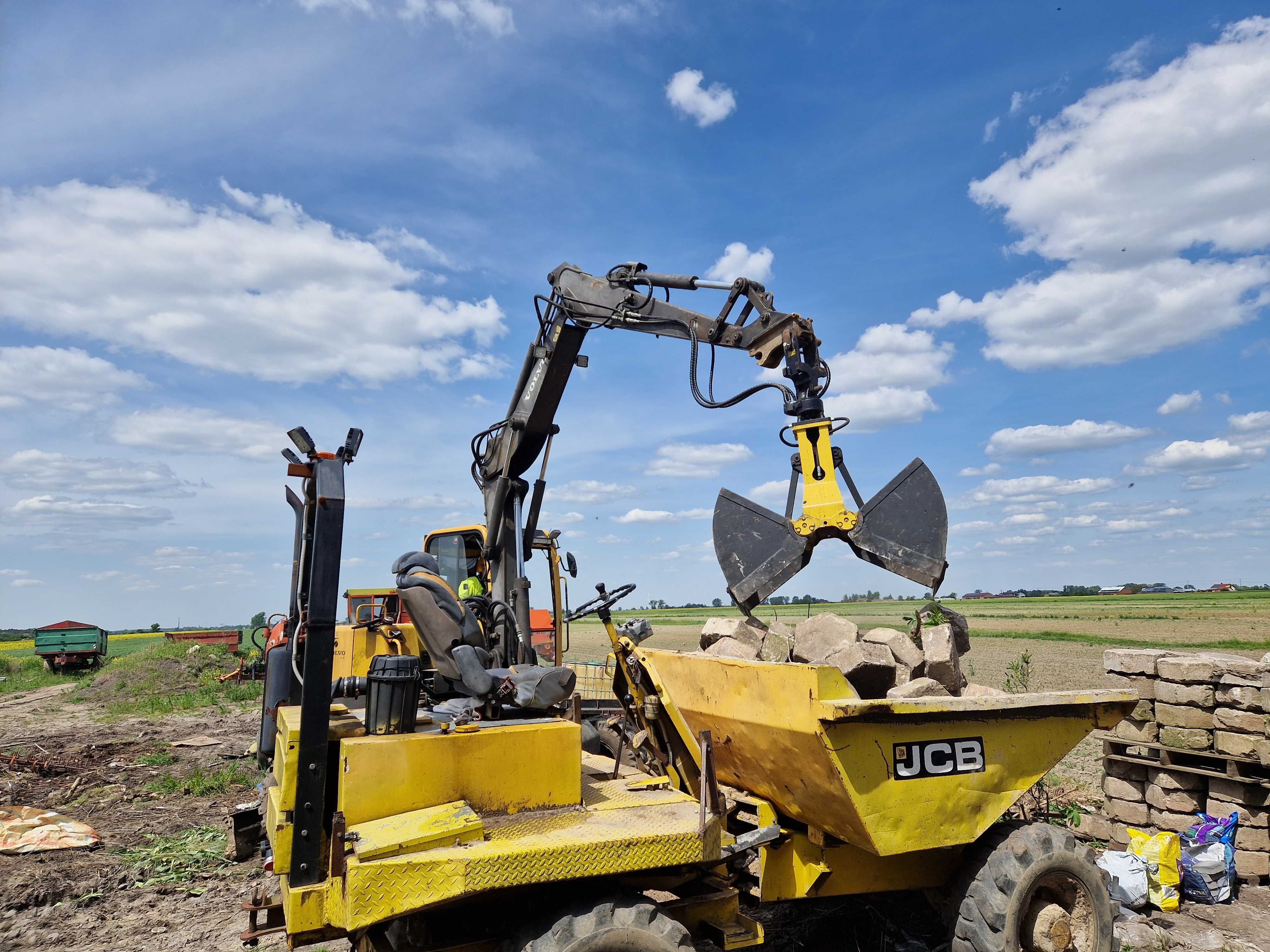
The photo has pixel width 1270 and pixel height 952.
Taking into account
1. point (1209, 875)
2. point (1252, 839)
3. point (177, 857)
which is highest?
point (1252, 839)

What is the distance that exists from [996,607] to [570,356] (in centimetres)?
8974

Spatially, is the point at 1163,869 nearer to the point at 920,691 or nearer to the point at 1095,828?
the point at 1095,828

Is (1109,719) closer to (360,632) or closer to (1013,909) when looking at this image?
(1013,909)

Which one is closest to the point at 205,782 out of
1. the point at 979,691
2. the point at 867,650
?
the point at 867,650

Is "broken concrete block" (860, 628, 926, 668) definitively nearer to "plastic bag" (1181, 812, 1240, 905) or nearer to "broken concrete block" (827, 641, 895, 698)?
"broken concrete block" (827, 641, 895, 698)

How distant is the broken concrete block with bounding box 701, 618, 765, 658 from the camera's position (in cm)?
533

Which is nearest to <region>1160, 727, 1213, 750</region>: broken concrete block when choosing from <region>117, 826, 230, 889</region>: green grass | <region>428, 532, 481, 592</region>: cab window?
<region>428, 532, 481, 592</region>: cab window

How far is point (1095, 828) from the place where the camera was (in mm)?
7129

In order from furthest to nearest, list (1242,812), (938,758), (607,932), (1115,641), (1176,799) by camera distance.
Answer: (1115,641) → (1176,799) → (1242,812) → (938,758) → (607,932)

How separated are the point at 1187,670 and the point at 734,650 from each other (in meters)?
4.14

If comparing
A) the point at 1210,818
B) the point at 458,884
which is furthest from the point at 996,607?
the point at 458,884

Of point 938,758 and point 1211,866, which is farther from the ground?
point 938,758

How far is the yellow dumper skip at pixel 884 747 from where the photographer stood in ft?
A: 12.2

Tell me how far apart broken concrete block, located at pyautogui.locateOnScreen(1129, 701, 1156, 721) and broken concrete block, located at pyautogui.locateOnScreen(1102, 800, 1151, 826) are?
733 mm
